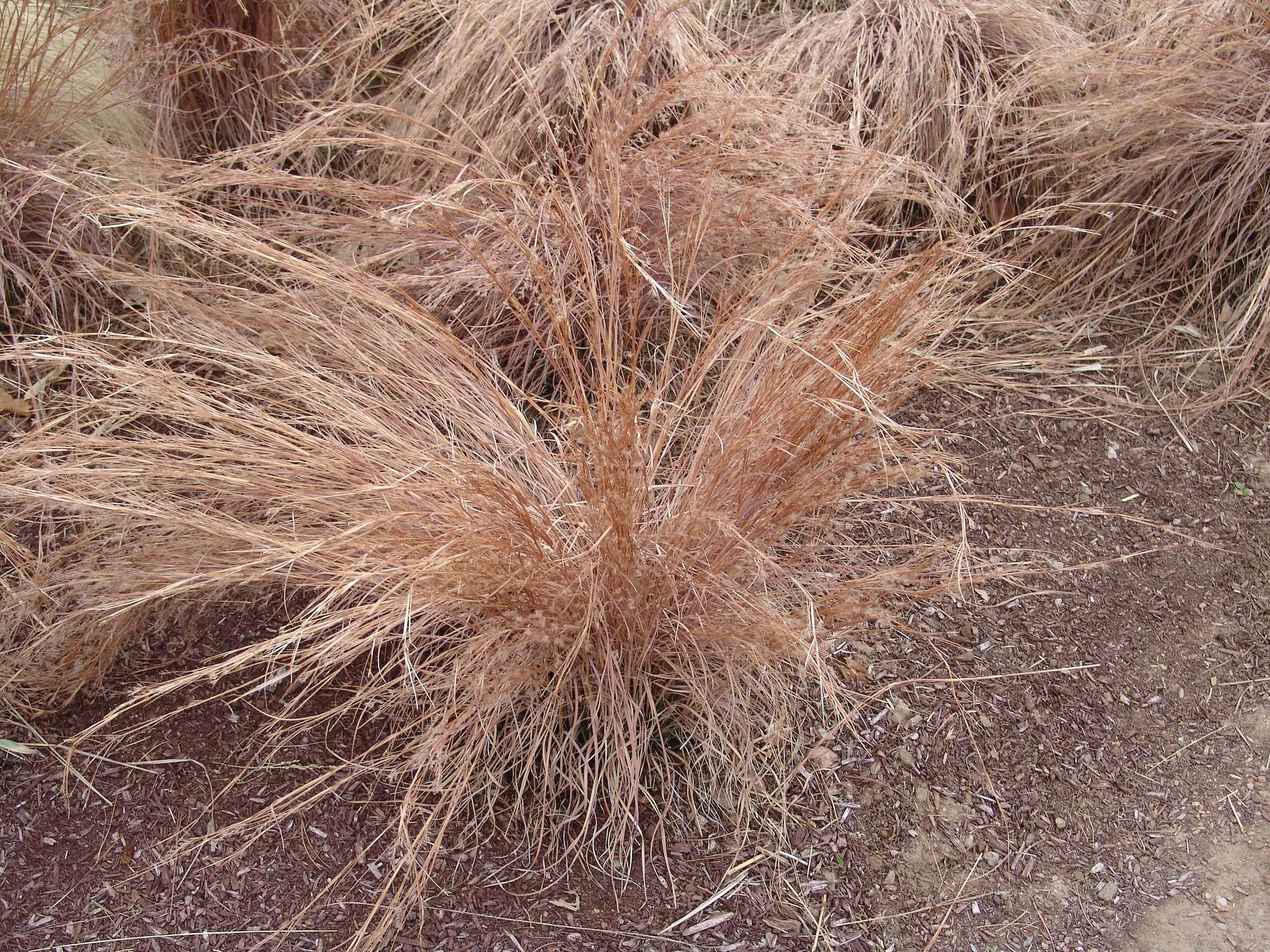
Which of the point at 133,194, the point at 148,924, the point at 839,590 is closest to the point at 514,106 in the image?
the point at 133,194

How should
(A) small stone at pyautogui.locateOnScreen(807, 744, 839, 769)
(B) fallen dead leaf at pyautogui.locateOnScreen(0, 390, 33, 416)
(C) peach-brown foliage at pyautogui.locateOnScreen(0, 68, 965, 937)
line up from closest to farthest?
1. (C) peach-brown foliage at pyautogui.locateOnScreen(0, 68, 965, 937)
2. (A) small stone at pyautogui.locateOnScreen(807, 744, 839, 769)
3. (B) fallen dead leaf at pyautogui.locateOnScreen(0, 390, 33, 416)

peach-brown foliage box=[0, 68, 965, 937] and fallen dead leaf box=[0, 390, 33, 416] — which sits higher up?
fallen dead leaf box=[0, 390, 33, 416]

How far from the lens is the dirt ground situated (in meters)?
1.64

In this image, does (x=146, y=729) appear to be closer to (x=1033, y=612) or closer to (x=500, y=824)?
(x=500, y=824)

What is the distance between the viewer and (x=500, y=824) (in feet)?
5.70

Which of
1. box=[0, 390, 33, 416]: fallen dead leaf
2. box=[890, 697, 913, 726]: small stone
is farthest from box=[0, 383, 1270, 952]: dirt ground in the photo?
box=[0, 390, 33, 416]: fallen dead leaf

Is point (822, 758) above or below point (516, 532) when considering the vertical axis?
below

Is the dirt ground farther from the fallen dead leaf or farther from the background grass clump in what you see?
the fallen dead leaf

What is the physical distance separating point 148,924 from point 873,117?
2.28 meters

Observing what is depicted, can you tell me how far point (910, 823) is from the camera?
70.4 inches

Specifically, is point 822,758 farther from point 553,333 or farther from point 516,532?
point 553,333

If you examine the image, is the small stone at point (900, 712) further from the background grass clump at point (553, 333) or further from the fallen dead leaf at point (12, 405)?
the fallen dead leaf at point (12, 405)

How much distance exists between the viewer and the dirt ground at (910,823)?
1.64 meters

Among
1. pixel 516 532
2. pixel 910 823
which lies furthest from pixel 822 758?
pixel 516 532
